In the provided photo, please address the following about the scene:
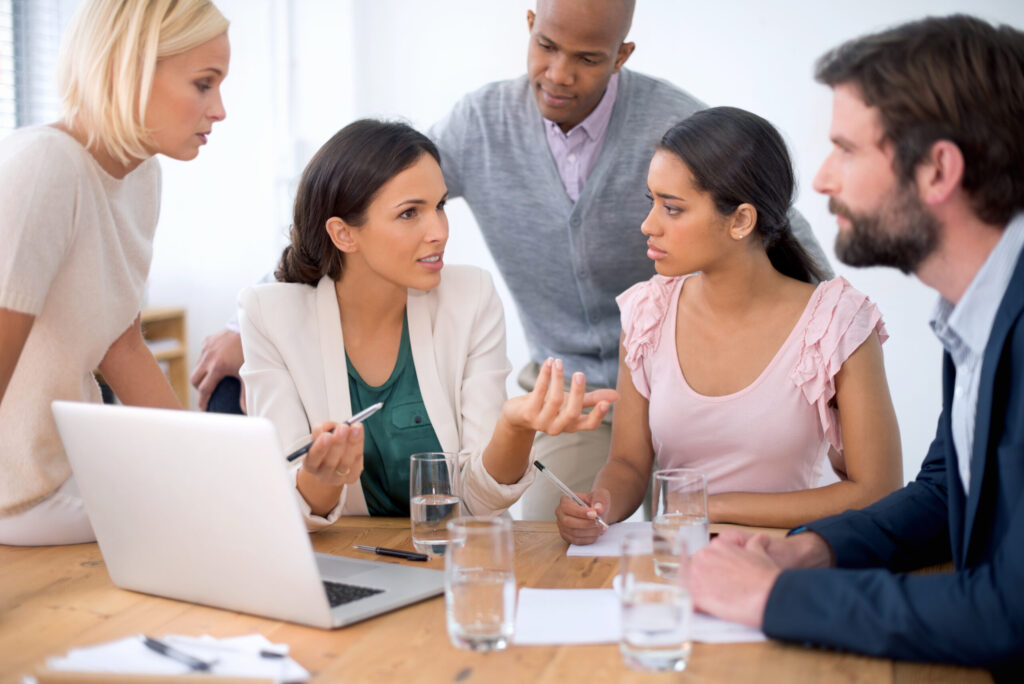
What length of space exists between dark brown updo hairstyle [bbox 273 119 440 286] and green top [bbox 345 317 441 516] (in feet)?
0.79

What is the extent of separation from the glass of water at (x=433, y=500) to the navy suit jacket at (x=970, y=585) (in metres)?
0.53

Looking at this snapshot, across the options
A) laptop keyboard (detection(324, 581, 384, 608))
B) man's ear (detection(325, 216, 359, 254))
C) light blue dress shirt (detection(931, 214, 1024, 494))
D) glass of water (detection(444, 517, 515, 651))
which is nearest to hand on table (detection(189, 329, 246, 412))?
man's ear (detection(325, 216, 359, 254))

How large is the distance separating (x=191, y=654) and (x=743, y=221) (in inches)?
54.0

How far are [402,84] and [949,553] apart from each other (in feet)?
12.5

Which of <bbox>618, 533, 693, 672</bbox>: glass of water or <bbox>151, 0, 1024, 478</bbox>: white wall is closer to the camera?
<bbox>618, 533, 693, 672</bbox>: glass of water

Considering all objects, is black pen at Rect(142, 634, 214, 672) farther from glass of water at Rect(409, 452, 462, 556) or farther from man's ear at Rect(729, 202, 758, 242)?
man's ear at Rect(729, 202, 758, 242)

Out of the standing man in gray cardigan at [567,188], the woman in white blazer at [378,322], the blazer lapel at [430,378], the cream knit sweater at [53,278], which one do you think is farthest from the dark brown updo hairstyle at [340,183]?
the standing man in gray cardigan at [567,188]

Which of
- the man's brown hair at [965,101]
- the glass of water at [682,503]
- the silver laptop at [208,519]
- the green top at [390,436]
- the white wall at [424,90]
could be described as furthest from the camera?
the white wall at [424,90]

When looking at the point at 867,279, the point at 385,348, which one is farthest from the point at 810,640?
the point at 867,279

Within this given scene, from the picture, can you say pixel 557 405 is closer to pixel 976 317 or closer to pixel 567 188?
pixel 976 317

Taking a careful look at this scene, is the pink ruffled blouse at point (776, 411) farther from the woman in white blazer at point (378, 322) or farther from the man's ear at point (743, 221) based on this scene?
the woman in white blazer at point (378, 322)

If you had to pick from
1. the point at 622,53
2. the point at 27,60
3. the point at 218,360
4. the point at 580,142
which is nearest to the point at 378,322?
the point at 218,360

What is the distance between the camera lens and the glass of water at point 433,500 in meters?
1.51

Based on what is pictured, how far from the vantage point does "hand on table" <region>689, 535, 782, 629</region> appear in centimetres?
118
